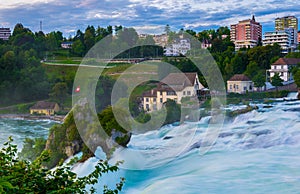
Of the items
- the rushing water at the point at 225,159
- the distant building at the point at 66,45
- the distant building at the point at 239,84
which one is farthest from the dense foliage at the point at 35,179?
the distant building at the point at 66,45

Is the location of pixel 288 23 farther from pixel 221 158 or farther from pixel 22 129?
pixel 22 129

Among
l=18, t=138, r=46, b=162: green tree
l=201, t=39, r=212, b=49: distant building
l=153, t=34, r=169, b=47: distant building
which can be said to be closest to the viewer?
l=18, t=138, r=46, b=162: green tree

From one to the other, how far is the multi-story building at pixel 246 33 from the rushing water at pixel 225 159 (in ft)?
5.01

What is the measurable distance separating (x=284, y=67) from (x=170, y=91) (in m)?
1.95

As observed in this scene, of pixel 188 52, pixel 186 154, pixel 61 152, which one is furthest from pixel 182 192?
pixel 188 52

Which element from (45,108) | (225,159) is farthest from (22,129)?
(225,159)

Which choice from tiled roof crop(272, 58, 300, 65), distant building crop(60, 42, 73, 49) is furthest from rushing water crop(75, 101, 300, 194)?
distant building crop(60, 42, 73, 49)

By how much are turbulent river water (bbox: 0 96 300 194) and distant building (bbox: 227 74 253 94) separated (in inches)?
17.4

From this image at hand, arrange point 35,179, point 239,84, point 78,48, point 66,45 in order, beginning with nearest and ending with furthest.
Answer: point 35,179 → point 239,84 → point 78,48 → point 66,45

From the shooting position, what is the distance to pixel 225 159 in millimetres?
4031

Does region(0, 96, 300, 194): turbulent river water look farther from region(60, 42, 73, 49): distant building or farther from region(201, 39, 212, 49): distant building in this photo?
region(60, 42, 73, 49): distant building

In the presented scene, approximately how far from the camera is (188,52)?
5.69m

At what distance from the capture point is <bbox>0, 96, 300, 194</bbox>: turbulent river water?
3367 millimetres

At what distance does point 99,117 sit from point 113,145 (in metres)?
→ 0.43
